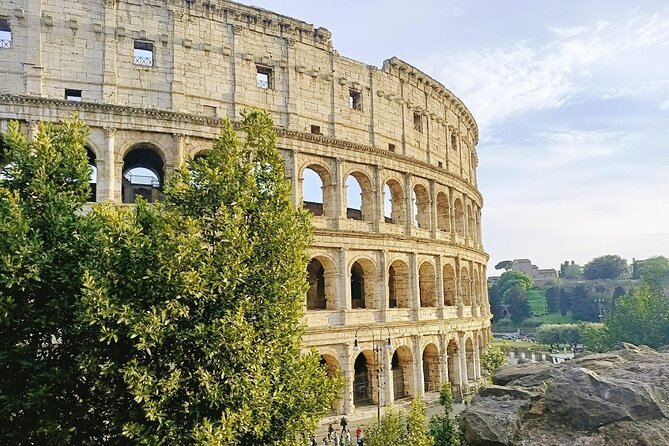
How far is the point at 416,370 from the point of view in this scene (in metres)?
24.9

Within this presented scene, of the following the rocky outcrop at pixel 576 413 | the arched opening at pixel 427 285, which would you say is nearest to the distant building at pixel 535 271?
the arched opening at pixel 427 285

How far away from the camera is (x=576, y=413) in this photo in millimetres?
11594

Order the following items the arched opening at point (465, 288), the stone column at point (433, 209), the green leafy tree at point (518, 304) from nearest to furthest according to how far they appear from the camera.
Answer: the stone column at point (433, 209) < the arched opening at point (465, 288) < the green leafy tree at point (518, 304)

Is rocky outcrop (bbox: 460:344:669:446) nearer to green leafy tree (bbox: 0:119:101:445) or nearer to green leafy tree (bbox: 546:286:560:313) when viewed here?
green leafy tree (bbox: 0:119:101:445)

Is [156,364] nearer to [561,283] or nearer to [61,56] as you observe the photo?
→ [61,56]

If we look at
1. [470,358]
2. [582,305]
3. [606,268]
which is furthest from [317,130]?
[606,268]

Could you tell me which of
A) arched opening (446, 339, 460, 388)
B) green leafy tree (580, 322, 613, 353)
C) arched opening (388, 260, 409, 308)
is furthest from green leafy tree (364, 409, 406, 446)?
green leafy tree (580, 322, 613, 353)

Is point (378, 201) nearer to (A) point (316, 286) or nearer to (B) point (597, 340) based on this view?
(A) point (316, 286)

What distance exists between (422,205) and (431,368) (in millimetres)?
8462

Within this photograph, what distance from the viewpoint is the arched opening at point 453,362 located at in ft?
91.3

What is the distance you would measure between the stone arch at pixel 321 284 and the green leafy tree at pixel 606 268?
129772mm

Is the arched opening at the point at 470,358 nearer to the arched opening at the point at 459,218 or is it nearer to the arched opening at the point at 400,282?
the arched opening at the point at 459,218

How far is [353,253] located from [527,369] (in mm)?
9462

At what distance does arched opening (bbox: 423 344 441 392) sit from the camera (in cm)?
2663
